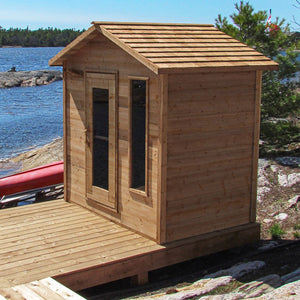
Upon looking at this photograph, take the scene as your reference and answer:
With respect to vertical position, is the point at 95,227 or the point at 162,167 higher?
the point at 162,167

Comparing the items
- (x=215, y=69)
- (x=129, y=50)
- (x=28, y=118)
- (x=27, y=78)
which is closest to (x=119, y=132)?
(x=129, y=50)

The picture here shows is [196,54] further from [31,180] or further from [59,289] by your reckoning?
[31,180]

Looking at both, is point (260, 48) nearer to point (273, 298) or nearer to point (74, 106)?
point (74, 106)

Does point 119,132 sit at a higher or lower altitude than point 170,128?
lower

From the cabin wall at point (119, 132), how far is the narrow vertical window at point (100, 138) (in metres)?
0.34

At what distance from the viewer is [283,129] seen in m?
13.0

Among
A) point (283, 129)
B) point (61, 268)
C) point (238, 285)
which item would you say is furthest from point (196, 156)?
point (283, 129)

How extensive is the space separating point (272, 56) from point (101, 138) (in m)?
6.26

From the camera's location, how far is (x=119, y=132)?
820 centimetres

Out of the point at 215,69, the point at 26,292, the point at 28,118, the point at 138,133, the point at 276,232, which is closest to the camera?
the point at 26,292

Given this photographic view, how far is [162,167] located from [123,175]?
0.95 m

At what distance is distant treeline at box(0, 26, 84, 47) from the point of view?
456 feet

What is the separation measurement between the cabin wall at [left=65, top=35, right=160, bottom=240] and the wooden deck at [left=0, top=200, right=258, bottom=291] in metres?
0.27

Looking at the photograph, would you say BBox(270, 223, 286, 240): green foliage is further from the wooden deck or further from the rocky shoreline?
the rocky shoreline
